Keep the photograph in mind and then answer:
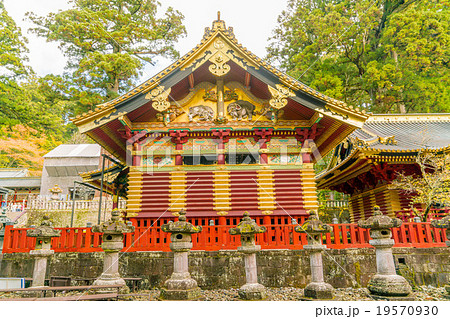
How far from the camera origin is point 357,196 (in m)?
18.7

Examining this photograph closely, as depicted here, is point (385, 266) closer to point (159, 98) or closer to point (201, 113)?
point (201, 113)

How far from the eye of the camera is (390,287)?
6.57m

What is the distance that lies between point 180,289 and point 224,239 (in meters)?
3.08

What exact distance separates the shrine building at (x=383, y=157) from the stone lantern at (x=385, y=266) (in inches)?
268

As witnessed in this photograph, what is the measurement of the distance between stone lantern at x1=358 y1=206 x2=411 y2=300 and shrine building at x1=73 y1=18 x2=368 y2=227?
13.2 ft

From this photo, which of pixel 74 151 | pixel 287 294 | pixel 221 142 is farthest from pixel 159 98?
→ pixel 74 151

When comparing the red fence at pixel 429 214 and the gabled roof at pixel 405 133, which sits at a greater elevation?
the gabled roof at pixel 405 133

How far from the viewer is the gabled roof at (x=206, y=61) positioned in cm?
1043

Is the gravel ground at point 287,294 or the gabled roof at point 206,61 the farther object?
the gabled roof at point 206,61

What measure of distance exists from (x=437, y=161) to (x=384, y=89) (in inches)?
550

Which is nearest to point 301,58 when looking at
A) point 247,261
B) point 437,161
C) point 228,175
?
point 437,161

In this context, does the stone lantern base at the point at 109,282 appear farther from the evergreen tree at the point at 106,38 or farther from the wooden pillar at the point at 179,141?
the evergreen tree at the point at 106,38

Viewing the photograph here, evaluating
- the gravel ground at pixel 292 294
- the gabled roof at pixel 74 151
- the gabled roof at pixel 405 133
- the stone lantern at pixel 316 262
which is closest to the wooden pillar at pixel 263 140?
the stone lantern at pixel 316 262
